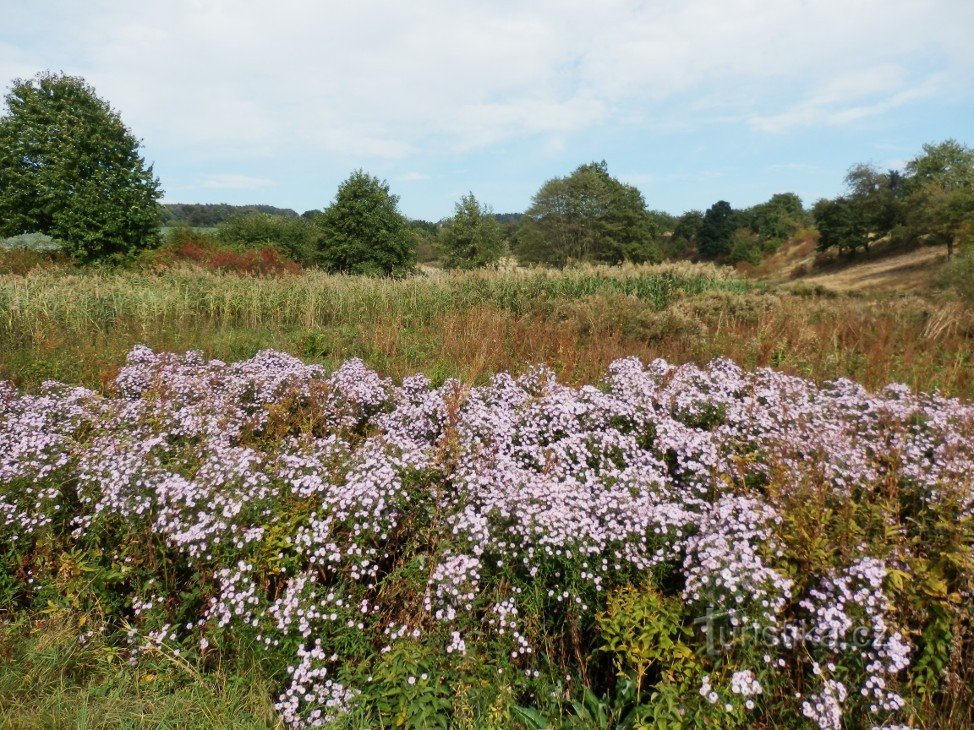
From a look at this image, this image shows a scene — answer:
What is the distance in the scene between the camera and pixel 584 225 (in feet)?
142

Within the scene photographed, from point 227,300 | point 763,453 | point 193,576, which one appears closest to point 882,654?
point 763,453

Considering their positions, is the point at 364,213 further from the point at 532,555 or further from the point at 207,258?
the point at 532,555

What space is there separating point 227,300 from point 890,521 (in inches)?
397

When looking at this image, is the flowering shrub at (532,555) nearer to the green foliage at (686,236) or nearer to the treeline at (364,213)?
the treeline at (364,213)

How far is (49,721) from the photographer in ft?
7.66

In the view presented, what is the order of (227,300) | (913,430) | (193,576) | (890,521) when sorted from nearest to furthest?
(890,521)
(193,576)
(913,430)
(227,300)

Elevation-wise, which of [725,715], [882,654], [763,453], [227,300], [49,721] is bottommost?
[49,721]

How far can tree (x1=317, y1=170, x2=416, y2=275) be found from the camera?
996 inches

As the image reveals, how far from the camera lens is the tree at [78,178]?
68.8 feet

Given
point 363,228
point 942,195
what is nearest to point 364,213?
point 363,228

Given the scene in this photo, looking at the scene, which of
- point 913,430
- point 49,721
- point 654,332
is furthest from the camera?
point 654,332

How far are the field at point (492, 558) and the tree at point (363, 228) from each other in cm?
2099

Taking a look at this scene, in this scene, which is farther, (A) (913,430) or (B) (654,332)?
(B) (654,332)

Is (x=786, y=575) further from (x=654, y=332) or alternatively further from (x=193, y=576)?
(x=654, y=332)
